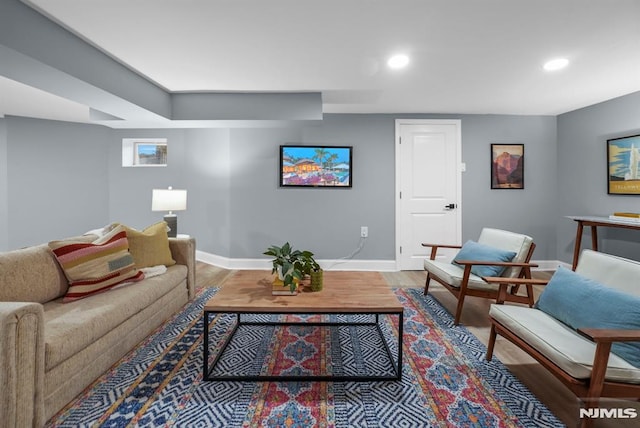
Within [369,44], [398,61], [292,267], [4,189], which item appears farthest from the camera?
[4,189]

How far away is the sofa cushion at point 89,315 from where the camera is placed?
1.52 m

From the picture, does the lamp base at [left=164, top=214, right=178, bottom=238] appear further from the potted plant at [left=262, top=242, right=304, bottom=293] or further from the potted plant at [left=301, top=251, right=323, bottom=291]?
the potted plant at [left=301, top=251, right=323, bottom=291]

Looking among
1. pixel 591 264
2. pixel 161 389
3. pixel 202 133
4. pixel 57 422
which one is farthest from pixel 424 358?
pixel 202 133

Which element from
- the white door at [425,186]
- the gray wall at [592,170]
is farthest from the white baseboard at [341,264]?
the gray wall at [592,170]

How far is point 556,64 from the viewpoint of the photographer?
2803 millimetres

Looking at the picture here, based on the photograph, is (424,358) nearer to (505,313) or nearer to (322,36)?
(505,313)

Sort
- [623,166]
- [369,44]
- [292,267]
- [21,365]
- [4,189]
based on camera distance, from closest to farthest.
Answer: [21,365] < [292,267] < [369,44] < [623,166] < [4,189]

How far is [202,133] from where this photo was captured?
187 inches

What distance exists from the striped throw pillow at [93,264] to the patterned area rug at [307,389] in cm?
52

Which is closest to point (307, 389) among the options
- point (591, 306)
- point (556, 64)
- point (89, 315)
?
point (89, 315)

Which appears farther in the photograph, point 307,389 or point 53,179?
point 53,179

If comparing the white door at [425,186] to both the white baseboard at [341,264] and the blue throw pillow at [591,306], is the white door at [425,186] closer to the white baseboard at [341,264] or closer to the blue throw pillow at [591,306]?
the white baseboard at [341,264]

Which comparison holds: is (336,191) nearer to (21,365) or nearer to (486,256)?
(486,256)

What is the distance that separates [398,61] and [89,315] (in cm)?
294
